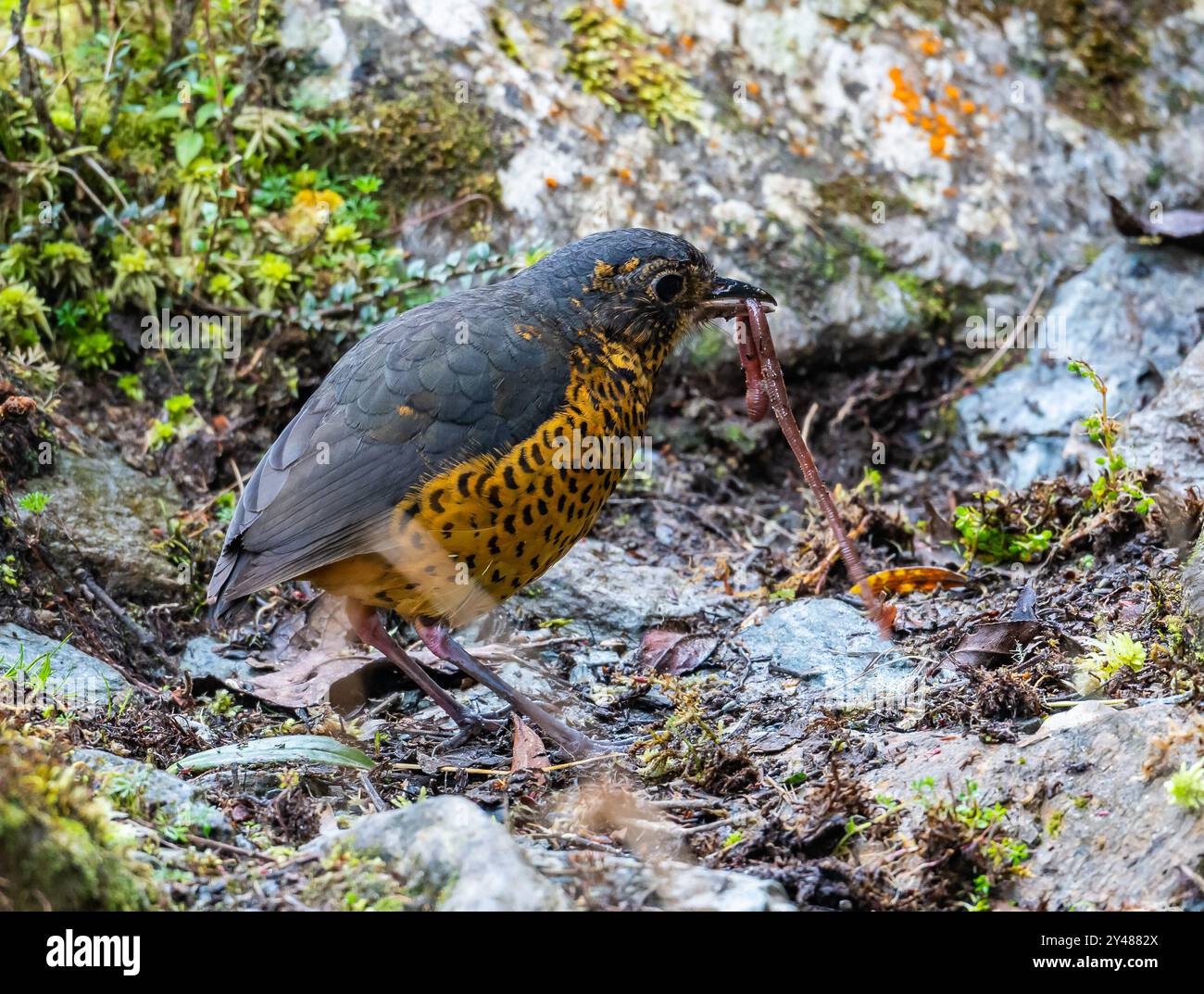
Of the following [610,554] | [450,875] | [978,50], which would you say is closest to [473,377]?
[610,554]

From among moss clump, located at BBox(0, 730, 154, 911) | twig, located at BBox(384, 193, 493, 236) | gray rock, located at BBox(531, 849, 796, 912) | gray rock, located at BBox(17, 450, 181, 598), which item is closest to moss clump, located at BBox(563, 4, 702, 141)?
twig, located at BBox(384, 193, 493, 236)

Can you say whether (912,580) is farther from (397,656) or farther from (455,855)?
(455,855)

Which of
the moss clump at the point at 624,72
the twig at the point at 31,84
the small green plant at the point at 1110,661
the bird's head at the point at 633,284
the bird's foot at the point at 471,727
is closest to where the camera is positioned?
the small green plant at the point at 1110,661

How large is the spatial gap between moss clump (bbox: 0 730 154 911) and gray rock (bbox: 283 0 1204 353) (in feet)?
13.3

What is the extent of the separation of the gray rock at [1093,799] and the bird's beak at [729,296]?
6.62 feet

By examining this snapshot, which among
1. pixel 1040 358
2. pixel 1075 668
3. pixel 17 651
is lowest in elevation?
pixel 17 651

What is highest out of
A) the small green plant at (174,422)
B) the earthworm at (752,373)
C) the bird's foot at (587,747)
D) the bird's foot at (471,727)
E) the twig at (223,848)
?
the earthworm at (752,373)

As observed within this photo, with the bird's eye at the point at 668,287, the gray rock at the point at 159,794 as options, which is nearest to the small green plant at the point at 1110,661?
the bird's eye at the point at 668,287

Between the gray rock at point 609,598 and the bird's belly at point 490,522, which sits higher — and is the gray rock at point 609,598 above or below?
below

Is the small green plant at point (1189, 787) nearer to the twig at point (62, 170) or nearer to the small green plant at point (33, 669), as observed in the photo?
A: the small green plant at point (33, 669)

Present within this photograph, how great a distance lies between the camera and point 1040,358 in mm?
6520

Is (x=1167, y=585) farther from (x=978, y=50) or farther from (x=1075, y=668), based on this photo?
(x=978, y=50)

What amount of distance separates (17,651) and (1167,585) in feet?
12.8

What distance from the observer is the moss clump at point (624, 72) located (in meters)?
6.82
